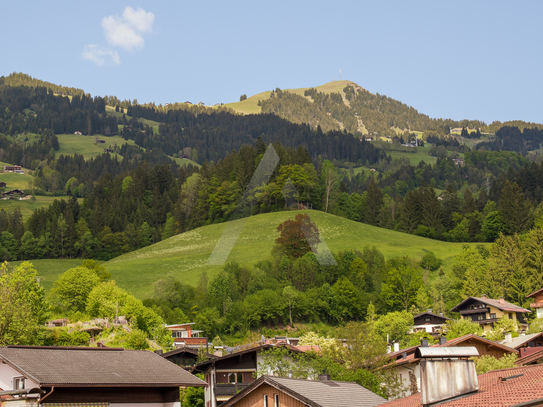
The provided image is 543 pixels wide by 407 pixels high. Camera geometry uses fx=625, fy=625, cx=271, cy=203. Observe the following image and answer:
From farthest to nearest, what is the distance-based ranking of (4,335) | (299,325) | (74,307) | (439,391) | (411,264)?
1. (411,264)
2. (299,325)
3. (74,307)
4. (4,335)
5. (439,391)

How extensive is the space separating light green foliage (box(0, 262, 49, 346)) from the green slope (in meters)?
48.5

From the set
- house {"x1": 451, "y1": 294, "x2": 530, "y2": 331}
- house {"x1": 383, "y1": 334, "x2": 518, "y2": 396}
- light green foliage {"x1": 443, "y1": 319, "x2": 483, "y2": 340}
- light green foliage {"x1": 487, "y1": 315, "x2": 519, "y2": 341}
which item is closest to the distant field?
house {"x1": 451, "y1": 294, "x2": 530, "y2": 331}

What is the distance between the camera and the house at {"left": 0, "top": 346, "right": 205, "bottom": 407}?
80.6ft

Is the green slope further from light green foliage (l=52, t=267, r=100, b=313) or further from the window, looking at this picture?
the window

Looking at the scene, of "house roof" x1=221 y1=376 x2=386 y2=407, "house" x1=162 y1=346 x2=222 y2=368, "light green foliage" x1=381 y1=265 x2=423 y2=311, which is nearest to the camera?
"house roof" x1=221 y1=376 x2=386 y2=407

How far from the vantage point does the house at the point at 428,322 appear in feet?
282

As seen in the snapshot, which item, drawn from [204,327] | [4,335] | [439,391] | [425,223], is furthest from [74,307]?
[425,223]

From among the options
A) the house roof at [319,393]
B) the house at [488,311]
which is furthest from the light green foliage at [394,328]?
the house roof at [319,393]

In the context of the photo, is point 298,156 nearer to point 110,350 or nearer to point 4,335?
point 4,335

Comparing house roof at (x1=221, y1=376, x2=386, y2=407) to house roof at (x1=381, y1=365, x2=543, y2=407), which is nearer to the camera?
house roof at (x1=381, y1=365, x2=543, y2=407)

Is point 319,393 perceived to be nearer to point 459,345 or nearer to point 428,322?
point 459,345

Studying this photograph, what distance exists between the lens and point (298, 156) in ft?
563

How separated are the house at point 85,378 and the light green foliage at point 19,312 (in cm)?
2059

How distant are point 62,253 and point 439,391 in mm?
167176
